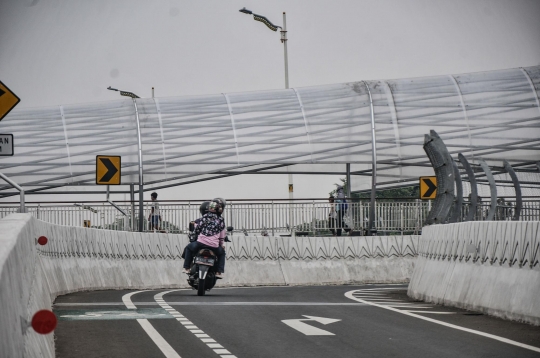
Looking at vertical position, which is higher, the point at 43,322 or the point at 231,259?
the point at 43,322

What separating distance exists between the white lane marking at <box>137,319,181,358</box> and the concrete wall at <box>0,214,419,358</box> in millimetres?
2232

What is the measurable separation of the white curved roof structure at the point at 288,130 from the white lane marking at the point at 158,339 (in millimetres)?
30472

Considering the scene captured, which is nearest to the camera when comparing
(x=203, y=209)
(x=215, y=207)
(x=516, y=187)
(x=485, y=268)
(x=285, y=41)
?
(x=485, y=268)

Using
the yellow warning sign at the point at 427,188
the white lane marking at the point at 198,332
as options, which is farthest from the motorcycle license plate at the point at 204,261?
the yellow warning sign at the point at 427,188

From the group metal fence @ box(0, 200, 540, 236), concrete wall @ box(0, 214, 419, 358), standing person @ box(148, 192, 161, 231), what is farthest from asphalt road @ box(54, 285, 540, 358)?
standing person @ box(148, 192, 161, 231)

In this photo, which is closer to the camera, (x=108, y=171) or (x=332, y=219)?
(x=108, y=171)

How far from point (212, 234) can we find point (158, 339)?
9.44 metres

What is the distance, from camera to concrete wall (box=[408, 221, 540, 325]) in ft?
39.3

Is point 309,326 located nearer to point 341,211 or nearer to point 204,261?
point 204,261

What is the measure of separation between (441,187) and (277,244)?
32.4ft

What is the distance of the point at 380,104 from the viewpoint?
44.5 m

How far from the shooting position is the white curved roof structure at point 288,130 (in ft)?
143

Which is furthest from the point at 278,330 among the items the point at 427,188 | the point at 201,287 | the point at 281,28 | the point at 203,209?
the point at 281,28

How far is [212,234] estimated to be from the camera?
65.0 ft
